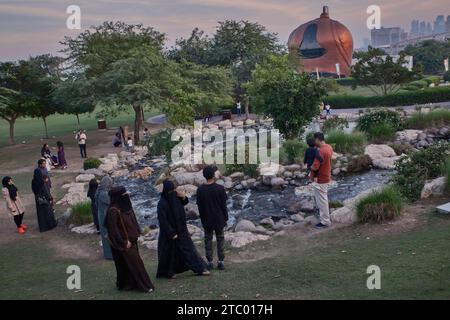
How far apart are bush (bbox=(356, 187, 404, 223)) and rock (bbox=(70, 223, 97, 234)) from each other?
5.68 meters

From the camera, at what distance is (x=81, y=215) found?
10.6 meters

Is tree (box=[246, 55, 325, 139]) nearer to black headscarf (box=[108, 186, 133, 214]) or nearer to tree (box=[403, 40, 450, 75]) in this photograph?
black headscarf (box=[108, 186, 133, 214])

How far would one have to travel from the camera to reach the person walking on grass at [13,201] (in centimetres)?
983

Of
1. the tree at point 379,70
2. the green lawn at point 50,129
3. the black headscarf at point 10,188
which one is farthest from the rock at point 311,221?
the tree at point 379,70

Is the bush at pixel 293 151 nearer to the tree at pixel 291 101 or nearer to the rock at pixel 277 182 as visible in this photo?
the rock at pixel 277 182

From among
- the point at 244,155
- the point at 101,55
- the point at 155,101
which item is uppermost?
the point at 101,55

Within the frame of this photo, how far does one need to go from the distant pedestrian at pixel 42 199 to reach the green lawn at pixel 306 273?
6.89ft

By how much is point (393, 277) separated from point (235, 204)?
6760 millimetres

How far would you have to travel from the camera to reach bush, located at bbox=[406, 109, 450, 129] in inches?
760

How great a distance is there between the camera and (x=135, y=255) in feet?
19.6

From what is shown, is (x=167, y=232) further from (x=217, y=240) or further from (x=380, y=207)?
(x=380, y=207)

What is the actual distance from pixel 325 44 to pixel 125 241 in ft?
218
